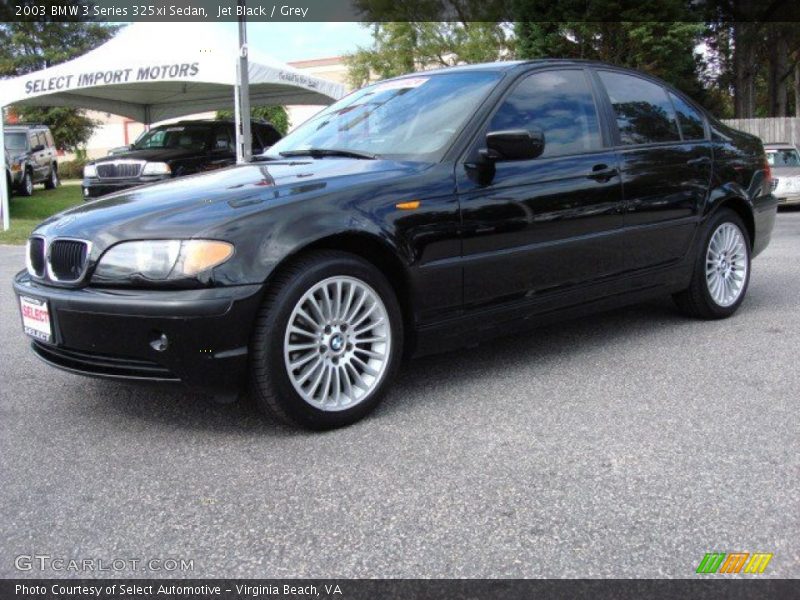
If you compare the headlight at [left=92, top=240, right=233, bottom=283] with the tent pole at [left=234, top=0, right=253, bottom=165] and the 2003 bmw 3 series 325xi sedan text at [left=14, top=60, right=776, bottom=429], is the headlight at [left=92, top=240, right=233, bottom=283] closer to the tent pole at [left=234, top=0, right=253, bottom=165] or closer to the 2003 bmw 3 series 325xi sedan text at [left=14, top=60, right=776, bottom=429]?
the 2003 bmw 3 series 325xi sedan text at [left=14, top=60, right=776, bottom=429]

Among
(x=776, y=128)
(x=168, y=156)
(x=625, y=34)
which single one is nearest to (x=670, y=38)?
(x=625, y=34)

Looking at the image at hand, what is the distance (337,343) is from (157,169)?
9.97m

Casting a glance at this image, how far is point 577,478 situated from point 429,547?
2.39 feet

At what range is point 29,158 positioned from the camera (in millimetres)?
21484

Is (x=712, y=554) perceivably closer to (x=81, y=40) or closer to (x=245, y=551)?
(x=245, y=551)

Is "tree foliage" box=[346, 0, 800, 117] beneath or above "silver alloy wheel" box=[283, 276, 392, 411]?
above

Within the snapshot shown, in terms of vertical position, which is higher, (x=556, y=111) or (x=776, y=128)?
(x=776, y=128)

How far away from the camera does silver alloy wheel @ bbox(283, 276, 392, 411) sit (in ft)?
11.1

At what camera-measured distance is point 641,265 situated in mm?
4797

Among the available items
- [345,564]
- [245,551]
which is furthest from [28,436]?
[345,564]

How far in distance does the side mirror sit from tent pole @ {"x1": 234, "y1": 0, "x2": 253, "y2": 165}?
822cm

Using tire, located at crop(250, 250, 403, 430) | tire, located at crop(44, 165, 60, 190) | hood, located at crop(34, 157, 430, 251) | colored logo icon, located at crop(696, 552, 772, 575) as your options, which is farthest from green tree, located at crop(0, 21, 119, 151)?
colored logo icon, located at crop(696, 552, 772, 575)

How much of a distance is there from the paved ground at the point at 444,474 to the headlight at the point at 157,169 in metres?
8.51

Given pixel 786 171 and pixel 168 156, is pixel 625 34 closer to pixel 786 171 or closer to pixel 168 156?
pixel 786 171
